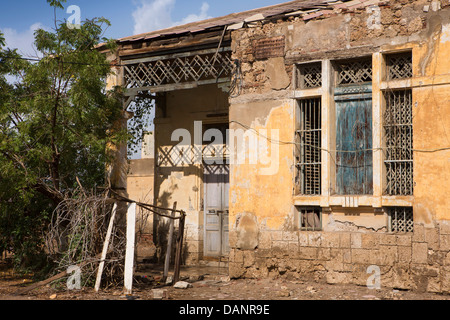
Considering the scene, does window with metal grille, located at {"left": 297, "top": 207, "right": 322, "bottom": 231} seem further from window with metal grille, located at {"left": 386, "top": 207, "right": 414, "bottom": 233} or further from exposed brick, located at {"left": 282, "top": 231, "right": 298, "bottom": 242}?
window with metal grille, located at {"left": 386, "top": 207, "right": 414, "bottom": 233}

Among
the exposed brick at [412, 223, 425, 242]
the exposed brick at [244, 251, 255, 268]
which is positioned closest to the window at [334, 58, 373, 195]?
the exposed brick at [412, 223, 425, 242]

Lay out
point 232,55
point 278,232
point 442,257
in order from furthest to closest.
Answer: point 232,55, point 278,232, point 442,257

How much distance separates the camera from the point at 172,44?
10.6 metres

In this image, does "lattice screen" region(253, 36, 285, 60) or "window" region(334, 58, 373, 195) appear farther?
"lattice screen" region(253, 36, 285, 60)

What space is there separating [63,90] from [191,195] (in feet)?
12.8

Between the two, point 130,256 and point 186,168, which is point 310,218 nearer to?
point 130,256

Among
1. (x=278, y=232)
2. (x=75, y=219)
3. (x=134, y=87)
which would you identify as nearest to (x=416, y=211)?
(x=278, y=232)

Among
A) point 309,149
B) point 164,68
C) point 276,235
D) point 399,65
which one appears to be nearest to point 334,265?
point 276,235

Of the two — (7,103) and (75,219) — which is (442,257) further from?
(7,103)

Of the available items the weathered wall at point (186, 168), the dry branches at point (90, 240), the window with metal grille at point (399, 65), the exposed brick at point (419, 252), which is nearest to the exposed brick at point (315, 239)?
the exposed brick at point (419, 252)

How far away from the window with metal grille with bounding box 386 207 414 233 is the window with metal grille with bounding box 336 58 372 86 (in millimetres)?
2073

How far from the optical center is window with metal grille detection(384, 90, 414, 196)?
8.15m

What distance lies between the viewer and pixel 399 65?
328 inches

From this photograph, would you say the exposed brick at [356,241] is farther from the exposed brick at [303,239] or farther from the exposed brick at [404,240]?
the exposed brick at [303,239]
